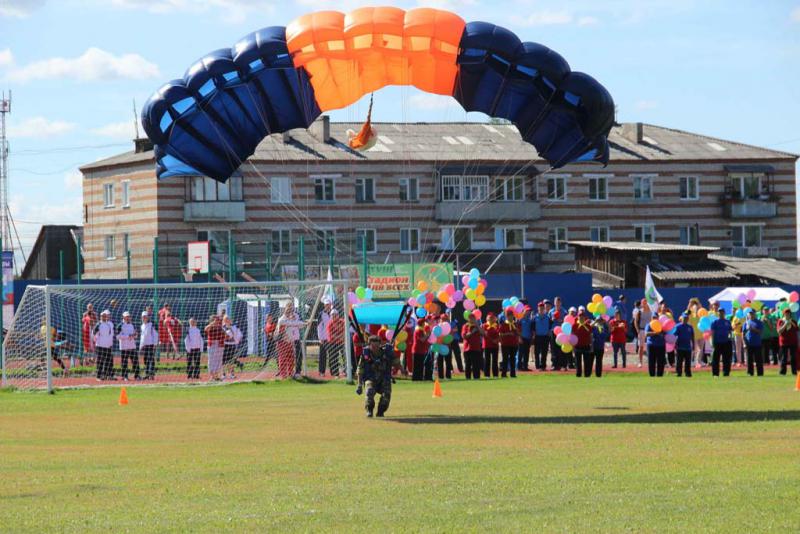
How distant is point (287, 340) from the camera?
28000mm

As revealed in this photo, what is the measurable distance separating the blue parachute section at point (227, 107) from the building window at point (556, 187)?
43466 millimetres

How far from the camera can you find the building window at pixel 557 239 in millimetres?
65250

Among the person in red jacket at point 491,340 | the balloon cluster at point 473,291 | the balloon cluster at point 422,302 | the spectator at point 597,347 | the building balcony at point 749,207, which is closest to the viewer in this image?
the balloon cluster at point 422,302

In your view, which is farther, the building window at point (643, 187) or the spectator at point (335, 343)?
the building window at point (643, 187)

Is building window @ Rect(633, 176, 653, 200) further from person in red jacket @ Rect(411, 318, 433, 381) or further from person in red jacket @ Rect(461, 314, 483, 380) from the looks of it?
person in red jacket @ Rect(411, 318, 433, 381)

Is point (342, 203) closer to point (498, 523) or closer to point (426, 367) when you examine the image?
point (426, 367)

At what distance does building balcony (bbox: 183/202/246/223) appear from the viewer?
6041cm

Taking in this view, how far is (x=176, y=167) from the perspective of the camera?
22359 mm

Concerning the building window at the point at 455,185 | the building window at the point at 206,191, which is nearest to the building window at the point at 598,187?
the building window at the point at 455,185

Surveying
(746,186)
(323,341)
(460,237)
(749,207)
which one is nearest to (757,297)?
(323,341)

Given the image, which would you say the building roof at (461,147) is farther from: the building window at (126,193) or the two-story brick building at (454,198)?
the building window at (126,193)

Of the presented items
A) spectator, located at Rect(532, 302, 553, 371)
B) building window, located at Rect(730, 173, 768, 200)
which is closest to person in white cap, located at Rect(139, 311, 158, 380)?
spectator, located at Rect(532, 302, 553, 371)

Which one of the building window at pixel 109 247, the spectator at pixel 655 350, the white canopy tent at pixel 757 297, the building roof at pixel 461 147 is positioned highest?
the building roof at pixel 461 147

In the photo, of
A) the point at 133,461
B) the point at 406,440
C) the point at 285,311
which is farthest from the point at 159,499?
the point at 285,311
